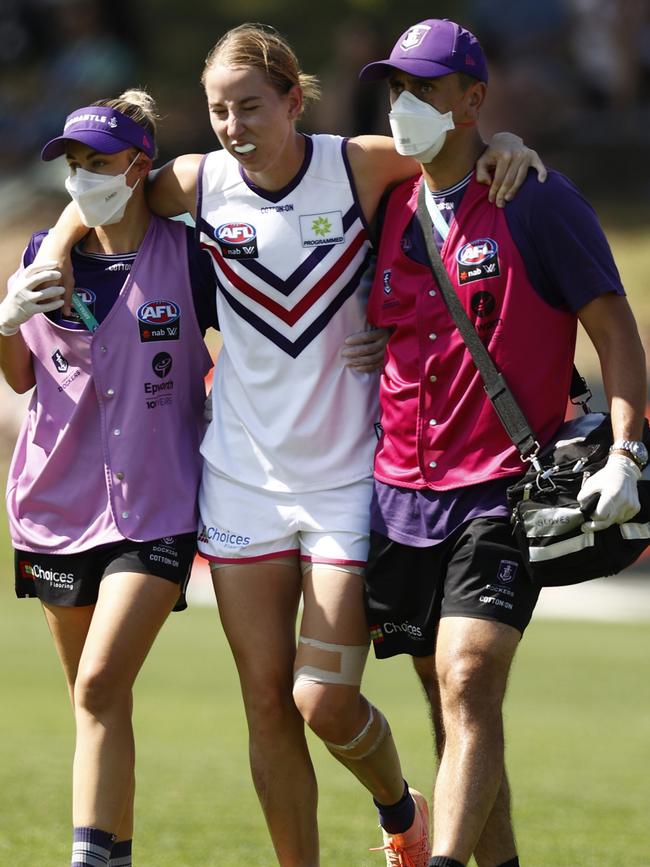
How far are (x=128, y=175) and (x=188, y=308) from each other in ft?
1.78

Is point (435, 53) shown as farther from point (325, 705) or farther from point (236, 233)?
point (325, 705)

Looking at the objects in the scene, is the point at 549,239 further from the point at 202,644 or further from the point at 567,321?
the point at 202,644

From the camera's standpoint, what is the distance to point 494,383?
17.2 ft

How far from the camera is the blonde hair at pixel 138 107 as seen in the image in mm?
5879

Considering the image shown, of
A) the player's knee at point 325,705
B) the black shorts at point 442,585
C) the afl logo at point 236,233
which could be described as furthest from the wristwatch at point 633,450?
the afl logo at point 236,233

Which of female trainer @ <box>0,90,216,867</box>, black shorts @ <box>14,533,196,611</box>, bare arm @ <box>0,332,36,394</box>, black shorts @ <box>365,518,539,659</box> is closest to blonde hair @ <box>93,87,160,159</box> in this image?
female trainer @ <box>0,90,216,867</box>

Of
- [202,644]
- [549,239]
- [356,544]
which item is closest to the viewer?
[549,239]

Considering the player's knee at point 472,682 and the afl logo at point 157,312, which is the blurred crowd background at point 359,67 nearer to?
the afl logo at point 157,312

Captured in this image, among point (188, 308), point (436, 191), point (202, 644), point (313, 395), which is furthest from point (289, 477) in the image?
point (202, 644)

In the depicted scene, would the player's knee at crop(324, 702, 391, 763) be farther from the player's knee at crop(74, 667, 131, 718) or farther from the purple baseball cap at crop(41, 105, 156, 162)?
the purple baseball cap at crop(41, 105, 156, 162)

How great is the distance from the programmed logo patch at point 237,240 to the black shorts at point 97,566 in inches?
41.4

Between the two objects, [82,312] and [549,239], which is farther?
[82,312]

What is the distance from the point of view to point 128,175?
5.84 meters

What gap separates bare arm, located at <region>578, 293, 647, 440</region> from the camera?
17.0 ft
